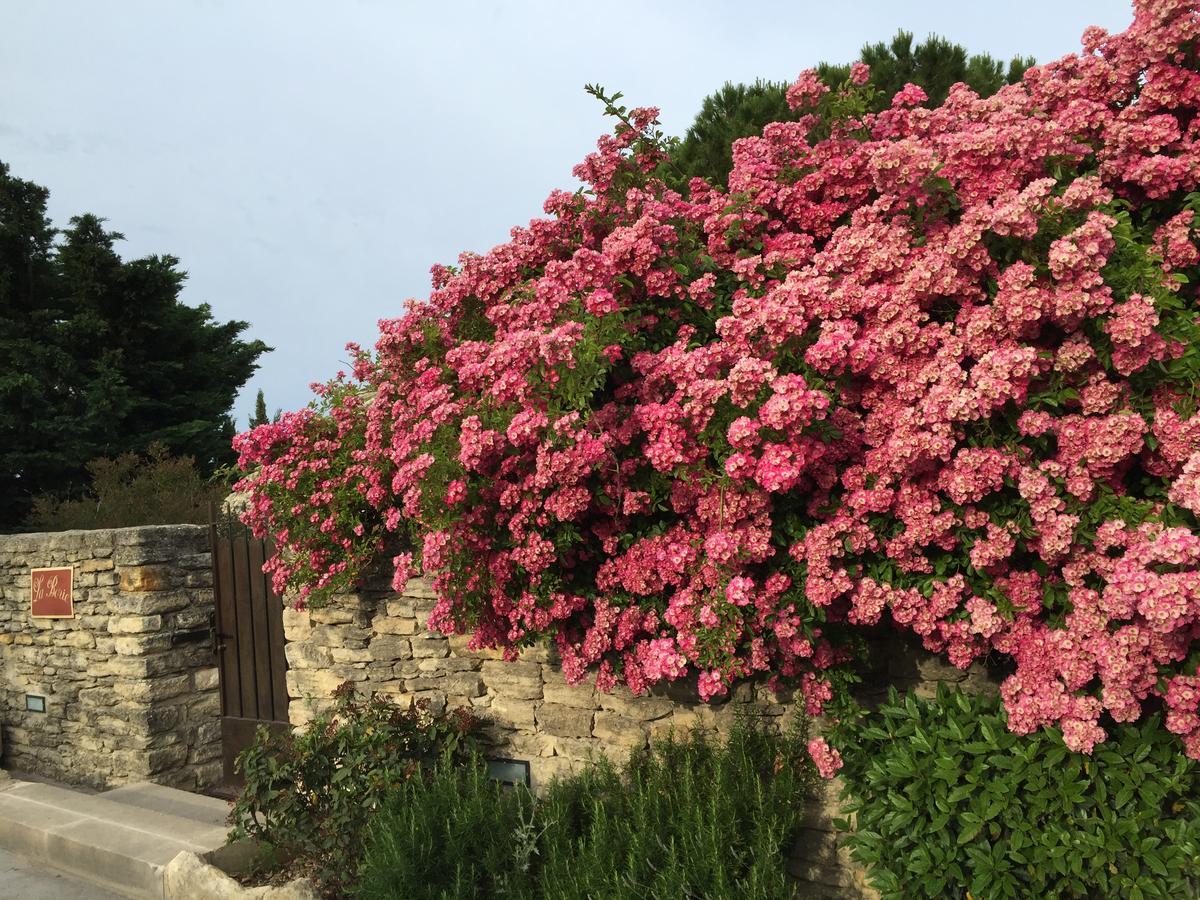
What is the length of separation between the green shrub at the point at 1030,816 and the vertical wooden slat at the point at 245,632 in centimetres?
570

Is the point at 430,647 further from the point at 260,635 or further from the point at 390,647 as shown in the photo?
the point at 260,635

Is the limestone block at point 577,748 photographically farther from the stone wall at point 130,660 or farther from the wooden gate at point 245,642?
the stone wall at point 130,660

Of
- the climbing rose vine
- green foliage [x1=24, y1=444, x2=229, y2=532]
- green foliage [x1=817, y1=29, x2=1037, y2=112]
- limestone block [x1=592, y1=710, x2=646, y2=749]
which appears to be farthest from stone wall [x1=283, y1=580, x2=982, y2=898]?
green foliage [x1=817, y1=29, x2=1037, y2=112]

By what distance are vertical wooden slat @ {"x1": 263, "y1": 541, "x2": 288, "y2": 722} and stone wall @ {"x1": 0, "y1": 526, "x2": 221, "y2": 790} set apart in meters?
1.12

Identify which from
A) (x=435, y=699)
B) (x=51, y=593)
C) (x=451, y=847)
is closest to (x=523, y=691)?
(x=435, y=699)

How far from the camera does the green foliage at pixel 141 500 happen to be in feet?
36.3

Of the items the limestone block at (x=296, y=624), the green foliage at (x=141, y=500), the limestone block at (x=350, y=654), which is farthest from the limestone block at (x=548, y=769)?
the green foliage at (x=141, y=500)

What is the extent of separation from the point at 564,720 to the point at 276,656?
3.44 m

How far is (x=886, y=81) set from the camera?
30.8 ft

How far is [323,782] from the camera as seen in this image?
4781 millimetres

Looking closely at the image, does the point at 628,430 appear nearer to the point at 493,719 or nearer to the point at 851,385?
the point at 851,385

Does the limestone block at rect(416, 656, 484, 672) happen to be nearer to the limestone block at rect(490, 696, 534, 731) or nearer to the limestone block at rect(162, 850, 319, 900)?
the limestone block at rect(490, 696, 534, 731)

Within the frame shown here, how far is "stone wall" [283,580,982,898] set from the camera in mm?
4129

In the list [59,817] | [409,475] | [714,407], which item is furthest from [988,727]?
[59,817]
